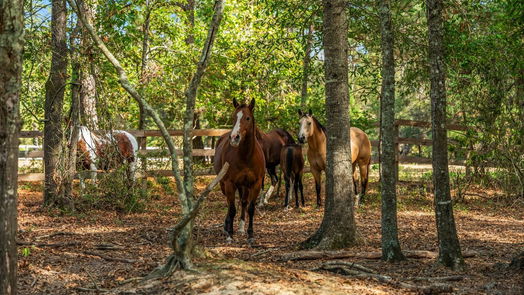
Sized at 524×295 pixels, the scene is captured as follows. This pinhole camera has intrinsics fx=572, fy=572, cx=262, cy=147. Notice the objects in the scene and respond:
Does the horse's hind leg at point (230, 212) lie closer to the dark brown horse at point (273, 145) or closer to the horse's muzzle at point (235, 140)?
the horse's muzzle at point (235, 140)

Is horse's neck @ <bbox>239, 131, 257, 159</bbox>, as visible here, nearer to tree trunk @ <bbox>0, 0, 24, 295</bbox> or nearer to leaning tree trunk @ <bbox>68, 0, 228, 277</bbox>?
leaning tree trunk @ <bbox>68, 0, 228, 277</bbox>

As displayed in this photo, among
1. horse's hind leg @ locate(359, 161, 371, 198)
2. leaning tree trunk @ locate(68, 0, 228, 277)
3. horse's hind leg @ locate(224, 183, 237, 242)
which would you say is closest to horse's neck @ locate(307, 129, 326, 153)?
horse's hind leg @ locate(359, 161, 371, 198)

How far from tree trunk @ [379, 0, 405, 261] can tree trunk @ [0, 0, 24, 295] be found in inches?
152

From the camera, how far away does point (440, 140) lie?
5934 mm

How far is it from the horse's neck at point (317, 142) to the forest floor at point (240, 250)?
136 cm

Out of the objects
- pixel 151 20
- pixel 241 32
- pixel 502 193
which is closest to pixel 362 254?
pixel 502 193

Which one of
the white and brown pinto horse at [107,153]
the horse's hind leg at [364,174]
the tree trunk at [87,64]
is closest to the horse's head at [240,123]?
the tree trunk at [87,64]

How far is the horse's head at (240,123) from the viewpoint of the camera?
8133mm

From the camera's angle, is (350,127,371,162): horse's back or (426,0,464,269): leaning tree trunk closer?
(426,0,464,269): leaning tree trunk

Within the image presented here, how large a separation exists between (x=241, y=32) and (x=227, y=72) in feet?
4.05

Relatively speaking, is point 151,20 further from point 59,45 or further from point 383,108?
point 383,108

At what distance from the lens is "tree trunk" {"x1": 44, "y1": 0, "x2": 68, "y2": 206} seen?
10.8 m

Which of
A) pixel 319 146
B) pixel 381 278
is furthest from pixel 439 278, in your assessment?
pixel 319 146

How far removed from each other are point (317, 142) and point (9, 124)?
9.22m
